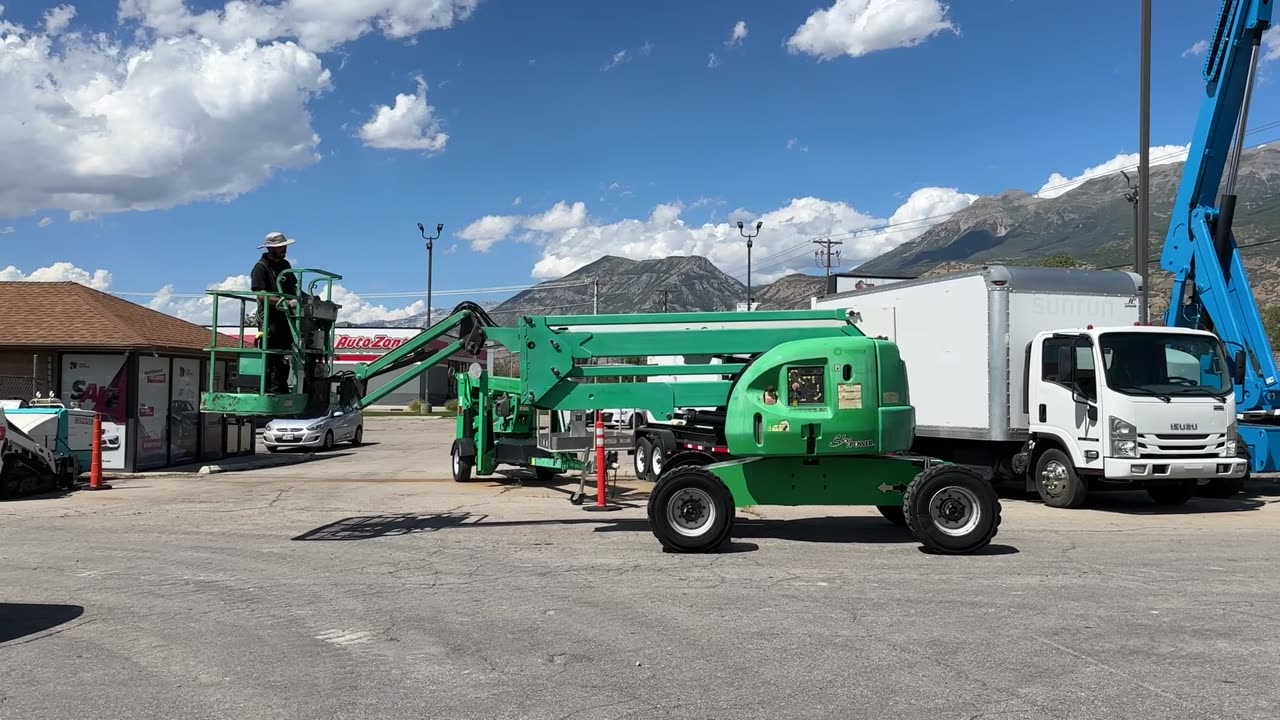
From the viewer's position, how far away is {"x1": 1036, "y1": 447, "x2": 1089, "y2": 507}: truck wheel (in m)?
13.0

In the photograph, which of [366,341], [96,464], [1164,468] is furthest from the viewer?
[366,341]

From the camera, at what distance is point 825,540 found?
1038cm

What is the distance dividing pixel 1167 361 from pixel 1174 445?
1186mm

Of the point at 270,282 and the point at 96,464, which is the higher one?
the point at 270,282

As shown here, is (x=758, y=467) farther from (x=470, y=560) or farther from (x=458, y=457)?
(x=458, y=457)

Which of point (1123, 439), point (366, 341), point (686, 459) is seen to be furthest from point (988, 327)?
point (366, 341)

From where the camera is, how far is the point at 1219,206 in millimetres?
16344

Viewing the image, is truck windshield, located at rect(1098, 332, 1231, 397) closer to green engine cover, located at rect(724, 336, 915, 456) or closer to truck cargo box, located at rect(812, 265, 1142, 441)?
truck cargo box, located at rect(812, 265, 1142, 441)

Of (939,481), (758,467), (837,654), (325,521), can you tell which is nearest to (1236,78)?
(939,481)

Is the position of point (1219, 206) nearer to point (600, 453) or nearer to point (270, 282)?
point (600, 453)

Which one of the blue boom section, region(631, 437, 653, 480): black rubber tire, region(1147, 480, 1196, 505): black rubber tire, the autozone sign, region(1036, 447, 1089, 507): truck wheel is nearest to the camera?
region(1036, 447, 1089, 507): truck wheel

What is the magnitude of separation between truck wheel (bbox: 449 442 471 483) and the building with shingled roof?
5723 mm

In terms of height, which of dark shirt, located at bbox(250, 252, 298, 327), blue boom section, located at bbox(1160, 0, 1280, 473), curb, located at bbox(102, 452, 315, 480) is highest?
blue boom section, located at bbox(1160, 0, 1280, 473)

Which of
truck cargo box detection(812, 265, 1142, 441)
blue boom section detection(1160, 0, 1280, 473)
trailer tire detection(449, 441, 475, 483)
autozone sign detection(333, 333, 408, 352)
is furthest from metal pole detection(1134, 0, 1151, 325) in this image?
autozone sign detection(333, 333, 408, 352)
